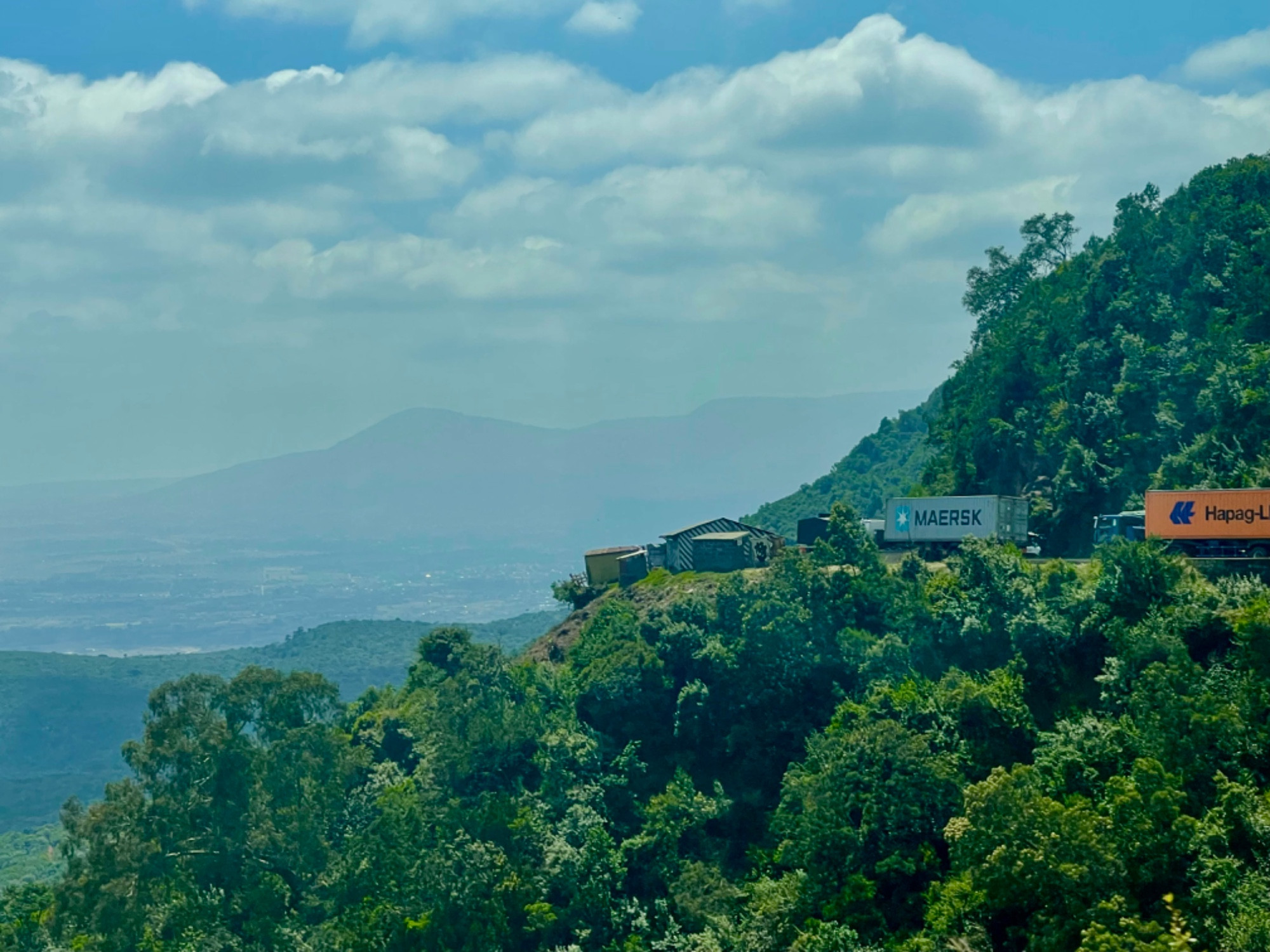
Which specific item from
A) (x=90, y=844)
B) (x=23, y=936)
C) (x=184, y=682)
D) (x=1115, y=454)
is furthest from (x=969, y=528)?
(x=23, y=936)

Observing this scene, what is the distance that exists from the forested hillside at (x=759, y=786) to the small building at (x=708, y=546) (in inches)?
166

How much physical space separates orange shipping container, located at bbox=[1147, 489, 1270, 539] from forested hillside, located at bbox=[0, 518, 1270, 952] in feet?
6.11

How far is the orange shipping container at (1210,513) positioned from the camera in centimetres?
5119

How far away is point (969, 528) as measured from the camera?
6550 centimetres

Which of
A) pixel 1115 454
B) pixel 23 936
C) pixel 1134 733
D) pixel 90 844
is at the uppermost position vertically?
pixel 1115 454

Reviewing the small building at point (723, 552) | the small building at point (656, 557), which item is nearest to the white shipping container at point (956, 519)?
the small building at point (723, 552)

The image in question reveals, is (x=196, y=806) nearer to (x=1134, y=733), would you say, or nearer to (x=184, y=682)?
(x=184, y=682)

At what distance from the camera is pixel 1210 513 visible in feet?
171

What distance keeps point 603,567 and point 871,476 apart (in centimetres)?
5423

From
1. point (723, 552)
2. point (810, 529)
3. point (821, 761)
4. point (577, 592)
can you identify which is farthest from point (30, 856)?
point (821, 761)

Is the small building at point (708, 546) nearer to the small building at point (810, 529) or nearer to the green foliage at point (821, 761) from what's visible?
the small building at point (810, 529)

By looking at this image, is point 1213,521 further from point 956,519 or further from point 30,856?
point 30,856

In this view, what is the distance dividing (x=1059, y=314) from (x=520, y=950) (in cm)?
4482

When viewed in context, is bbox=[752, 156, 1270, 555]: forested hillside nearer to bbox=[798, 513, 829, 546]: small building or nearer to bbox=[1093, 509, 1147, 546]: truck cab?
bbox=[1093, 509, 1147, 546]: truck cab
